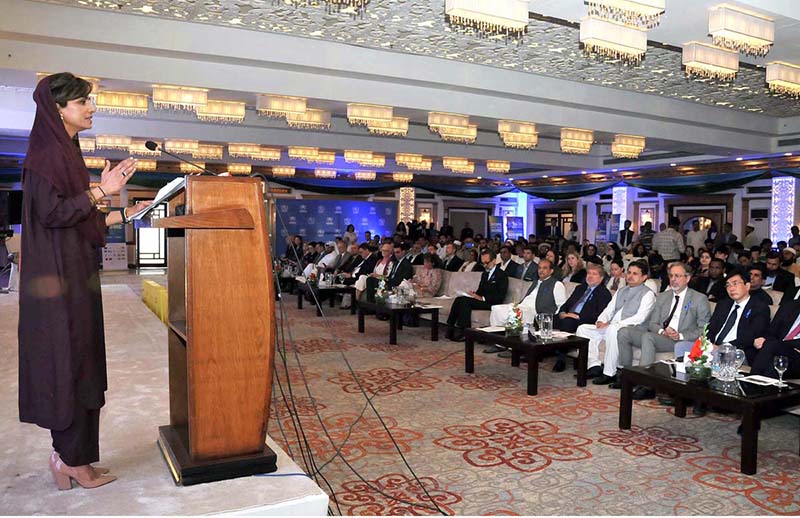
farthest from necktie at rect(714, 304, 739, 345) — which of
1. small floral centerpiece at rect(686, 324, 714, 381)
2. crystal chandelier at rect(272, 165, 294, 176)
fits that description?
crystal chandelier at rect(272, 165, 294, 176)

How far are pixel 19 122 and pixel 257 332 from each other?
10803 mm

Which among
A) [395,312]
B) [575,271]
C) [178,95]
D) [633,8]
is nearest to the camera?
[633,8]

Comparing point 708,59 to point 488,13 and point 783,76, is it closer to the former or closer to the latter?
point 783,76

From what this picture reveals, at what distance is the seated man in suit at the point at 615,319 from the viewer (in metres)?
6.41

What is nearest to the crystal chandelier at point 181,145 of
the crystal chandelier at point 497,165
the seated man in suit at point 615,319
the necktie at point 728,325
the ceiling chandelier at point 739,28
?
the crystal chandelier at point 497,165

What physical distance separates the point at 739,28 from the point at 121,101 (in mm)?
7103

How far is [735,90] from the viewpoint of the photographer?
10.0 meters

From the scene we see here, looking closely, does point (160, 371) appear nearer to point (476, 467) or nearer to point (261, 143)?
point (476, 467)

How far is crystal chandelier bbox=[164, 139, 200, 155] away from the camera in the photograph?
13008 mm

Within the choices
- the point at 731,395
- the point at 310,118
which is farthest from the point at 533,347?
the point at 310,118

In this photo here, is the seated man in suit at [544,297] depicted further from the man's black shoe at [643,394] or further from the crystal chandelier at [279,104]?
the crystal chandelier at [279,104]

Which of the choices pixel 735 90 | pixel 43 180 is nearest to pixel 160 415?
pixel 43 180

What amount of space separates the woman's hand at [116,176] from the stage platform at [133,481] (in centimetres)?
109

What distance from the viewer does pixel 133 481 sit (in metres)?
2.54
